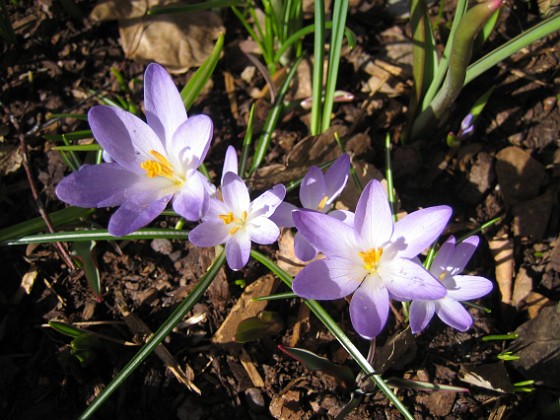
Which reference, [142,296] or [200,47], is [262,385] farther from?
[200,47]

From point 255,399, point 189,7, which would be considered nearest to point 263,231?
point 255,399

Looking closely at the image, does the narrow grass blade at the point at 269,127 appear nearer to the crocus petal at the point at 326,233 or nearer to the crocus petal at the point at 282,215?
the crocus petal at the point at 282,215

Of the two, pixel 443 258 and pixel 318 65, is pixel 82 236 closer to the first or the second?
pixel 318 65

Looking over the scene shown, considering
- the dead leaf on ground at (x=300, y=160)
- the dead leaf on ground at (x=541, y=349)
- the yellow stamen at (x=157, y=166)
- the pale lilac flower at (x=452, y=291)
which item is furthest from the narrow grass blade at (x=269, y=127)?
the dead leaf on ground at (x=541, y=349)

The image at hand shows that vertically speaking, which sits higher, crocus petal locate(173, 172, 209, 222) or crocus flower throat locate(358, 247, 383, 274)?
crocus petal locate(173, 172, 209, 222)

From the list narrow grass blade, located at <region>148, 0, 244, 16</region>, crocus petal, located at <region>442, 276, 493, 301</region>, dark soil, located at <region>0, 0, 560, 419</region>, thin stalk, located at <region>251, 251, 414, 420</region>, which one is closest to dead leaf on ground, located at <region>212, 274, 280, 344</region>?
dark soil, located at <region>0, 0, 560, 419</region>

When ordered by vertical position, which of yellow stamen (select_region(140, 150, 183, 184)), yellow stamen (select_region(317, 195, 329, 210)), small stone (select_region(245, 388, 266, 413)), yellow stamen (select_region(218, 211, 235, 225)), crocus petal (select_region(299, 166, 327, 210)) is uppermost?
yellow stamen (select_region(140, 150, 183, 184))

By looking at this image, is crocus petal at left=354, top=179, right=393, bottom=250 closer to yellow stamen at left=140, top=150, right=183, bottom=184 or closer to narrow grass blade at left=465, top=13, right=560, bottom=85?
yellow stamen at left=140, top=150, right=183, bottom=184
